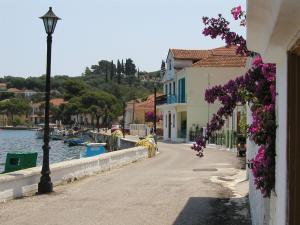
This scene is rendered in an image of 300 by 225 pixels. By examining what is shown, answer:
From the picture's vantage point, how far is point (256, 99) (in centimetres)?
749

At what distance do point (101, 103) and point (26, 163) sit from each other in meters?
93.9

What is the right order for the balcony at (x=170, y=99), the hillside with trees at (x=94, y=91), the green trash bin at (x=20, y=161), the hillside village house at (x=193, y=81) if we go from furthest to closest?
the hillside with trees at (x=94, y=91) < the balcony at (x=170, y=99) < the hillside village house at (x=193, y=81) < the green trash bin at (x=20, y=161)

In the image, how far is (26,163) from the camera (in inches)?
707

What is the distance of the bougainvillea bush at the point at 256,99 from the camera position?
236 inches

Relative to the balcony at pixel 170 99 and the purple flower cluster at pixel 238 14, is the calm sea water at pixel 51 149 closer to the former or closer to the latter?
the balcony at pixel 170 99

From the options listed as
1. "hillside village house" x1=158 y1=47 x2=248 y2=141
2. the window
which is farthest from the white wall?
the window

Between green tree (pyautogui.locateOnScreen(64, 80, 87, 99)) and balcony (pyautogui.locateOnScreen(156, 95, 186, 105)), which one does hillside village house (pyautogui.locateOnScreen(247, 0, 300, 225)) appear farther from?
green tree (pyautogui.locateOnScreen(64, 80, 87, 99))

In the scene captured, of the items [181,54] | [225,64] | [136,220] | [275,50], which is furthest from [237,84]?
[181,54]

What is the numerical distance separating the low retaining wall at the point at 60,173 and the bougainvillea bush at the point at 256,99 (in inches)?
213

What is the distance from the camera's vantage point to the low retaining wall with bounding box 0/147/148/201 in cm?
1273

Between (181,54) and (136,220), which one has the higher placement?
(181,54)

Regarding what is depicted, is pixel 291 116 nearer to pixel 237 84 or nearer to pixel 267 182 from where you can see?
pixel 267 182

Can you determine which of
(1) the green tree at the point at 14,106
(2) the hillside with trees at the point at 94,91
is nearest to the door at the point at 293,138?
(2) the hillside with trees at the point at 94,91

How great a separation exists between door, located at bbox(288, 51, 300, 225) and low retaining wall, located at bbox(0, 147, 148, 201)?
29.3 feet
